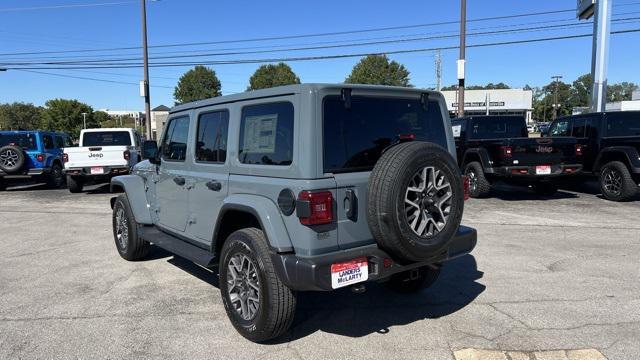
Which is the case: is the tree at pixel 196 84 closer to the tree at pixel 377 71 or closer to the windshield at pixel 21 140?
the tree at pixel 377 71

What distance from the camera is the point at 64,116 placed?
290ft

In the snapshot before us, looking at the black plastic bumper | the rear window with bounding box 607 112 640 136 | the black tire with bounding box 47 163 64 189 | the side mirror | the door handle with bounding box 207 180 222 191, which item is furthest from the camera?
the black tire with bounding box 47 163 64 189

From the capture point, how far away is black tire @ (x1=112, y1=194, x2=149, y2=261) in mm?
5895

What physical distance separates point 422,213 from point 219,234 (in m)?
1.69

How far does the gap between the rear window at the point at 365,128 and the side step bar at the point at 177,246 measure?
1547 mm

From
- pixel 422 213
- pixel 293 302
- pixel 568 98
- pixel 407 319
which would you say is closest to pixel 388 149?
pixel 422 213

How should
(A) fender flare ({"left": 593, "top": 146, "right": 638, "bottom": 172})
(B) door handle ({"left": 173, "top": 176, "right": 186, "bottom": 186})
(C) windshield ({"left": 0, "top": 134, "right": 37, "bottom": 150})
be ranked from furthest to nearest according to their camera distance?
(C) windshield ({"left": 0, "top": 134, "right": 37, "bottom": 150}) < (A) fender flare ({"left": 593, "top": 146, "right": 638, "bottom": 172}) < (B) door handle ({"left": 173, "top": 176, "right": 186, "bottom": 186})

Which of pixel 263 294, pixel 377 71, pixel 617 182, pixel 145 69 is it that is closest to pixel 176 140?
pixel 263 294

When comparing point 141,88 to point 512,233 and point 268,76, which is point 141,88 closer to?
point 512,233

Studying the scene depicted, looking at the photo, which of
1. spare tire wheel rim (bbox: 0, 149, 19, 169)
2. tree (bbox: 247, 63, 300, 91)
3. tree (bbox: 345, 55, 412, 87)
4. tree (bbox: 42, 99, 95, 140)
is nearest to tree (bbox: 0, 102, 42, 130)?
tree (bbox: 42, 99, 95, 140)

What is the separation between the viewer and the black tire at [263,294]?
3426 millimetres

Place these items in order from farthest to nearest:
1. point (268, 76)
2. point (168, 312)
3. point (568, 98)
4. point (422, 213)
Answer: point (568, 98) < point (268, 76) < point (168, 312) < point (422, 213)

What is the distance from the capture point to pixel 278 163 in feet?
11.6

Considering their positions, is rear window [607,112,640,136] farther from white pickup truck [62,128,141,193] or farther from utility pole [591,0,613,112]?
white pickup truck [62,128,141,193]
